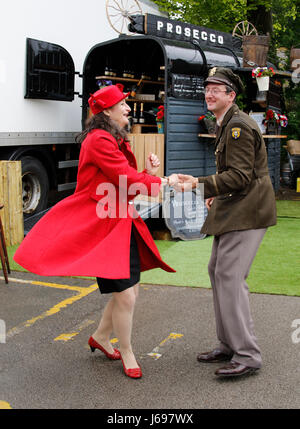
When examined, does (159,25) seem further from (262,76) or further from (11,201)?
(11,201)

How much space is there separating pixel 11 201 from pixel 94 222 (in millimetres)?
4410

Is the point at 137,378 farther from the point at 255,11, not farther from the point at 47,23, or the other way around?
the point at 255,11

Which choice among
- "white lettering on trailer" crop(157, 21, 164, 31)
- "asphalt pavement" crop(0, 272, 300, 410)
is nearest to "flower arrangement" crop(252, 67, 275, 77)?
"white lettering on trailer" crop(157, 21, 164, 31)

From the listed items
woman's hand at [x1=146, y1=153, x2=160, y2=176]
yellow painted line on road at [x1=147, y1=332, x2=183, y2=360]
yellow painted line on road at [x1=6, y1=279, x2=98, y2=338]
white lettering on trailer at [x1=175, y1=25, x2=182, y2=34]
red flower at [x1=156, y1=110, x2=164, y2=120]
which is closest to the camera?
woman's hand at [x1=146, y1=153, x2=160, y2=176]

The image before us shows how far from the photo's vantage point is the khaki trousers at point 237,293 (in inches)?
146

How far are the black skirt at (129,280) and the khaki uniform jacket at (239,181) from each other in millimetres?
521

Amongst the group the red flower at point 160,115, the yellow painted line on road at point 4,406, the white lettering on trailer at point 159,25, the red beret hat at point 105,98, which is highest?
the white lettering on trailer at point 159,25

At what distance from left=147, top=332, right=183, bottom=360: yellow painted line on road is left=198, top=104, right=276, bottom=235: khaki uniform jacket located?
102 cm

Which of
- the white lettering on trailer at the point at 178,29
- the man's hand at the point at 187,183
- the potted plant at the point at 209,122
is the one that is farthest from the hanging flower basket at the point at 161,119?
the man's hand at the point at 187,183

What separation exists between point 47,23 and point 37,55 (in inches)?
25.1

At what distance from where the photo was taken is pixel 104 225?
3.71 metres

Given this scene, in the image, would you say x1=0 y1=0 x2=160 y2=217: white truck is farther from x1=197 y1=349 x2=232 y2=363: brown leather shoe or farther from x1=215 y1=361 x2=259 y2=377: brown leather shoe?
x1=215 y1=361 x2=259 y2=377: brown leather shoe

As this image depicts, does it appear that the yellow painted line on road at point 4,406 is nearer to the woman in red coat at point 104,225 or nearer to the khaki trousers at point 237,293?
the woman in red coat at point 104,225

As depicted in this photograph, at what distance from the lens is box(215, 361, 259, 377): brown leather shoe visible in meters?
3.69
